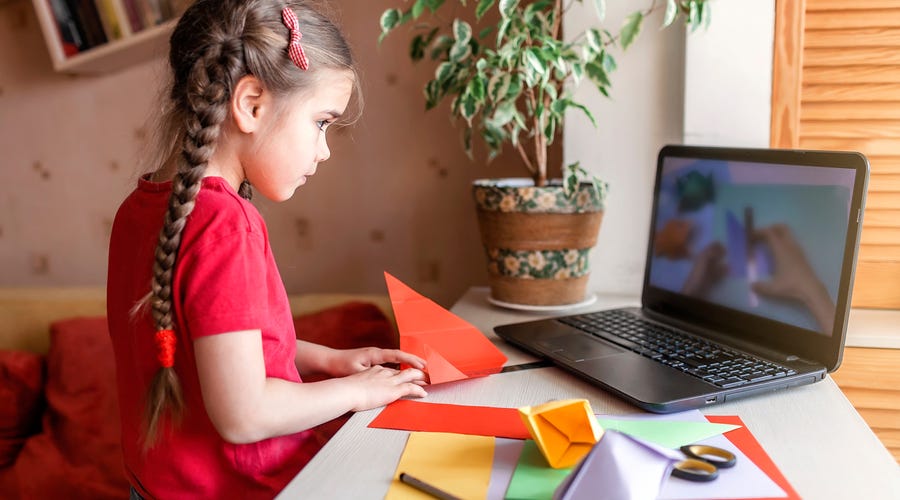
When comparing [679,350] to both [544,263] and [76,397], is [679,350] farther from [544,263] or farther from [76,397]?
[76,397]

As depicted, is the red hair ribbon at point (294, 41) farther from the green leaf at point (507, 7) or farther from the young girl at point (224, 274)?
the green leaf at point (507, 7)

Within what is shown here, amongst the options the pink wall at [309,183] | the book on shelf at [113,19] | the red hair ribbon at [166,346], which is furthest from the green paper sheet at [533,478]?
the book on shelf at [113,19]

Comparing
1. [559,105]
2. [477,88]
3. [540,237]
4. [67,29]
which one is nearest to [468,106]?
[477,88]

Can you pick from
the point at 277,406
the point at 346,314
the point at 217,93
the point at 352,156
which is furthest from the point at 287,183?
the point at 352,156

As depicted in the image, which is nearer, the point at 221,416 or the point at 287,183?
the point at 221,416

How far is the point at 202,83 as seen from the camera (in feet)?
2.59

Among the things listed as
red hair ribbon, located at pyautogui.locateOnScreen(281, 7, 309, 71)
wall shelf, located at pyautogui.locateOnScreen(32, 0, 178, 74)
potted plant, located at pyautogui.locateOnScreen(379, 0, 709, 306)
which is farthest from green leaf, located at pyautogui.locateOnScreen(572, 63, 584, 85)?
wall shelf, located at pyautogui.locateOnScreen(32, 0, 178, 74)

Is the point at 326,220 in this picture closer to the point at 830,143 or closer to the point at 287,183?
the point at 287,183

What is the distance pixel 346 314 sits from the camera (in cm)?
154

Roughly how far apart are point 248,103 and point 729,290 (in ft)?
2.22

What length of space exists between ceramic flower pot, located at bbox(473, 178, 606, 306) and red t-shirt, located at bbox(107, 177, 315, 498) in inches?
19.4

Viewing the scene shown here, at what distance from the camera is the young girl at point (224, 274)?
0.74m

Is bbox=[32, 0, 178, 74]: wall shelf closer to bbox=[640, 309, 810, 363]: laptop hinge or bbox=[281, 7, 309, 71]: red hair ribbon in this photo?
bbox=[281, 7, 309, 71]: red hair ribbon

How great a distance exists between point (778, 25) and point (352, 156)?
876 mm
